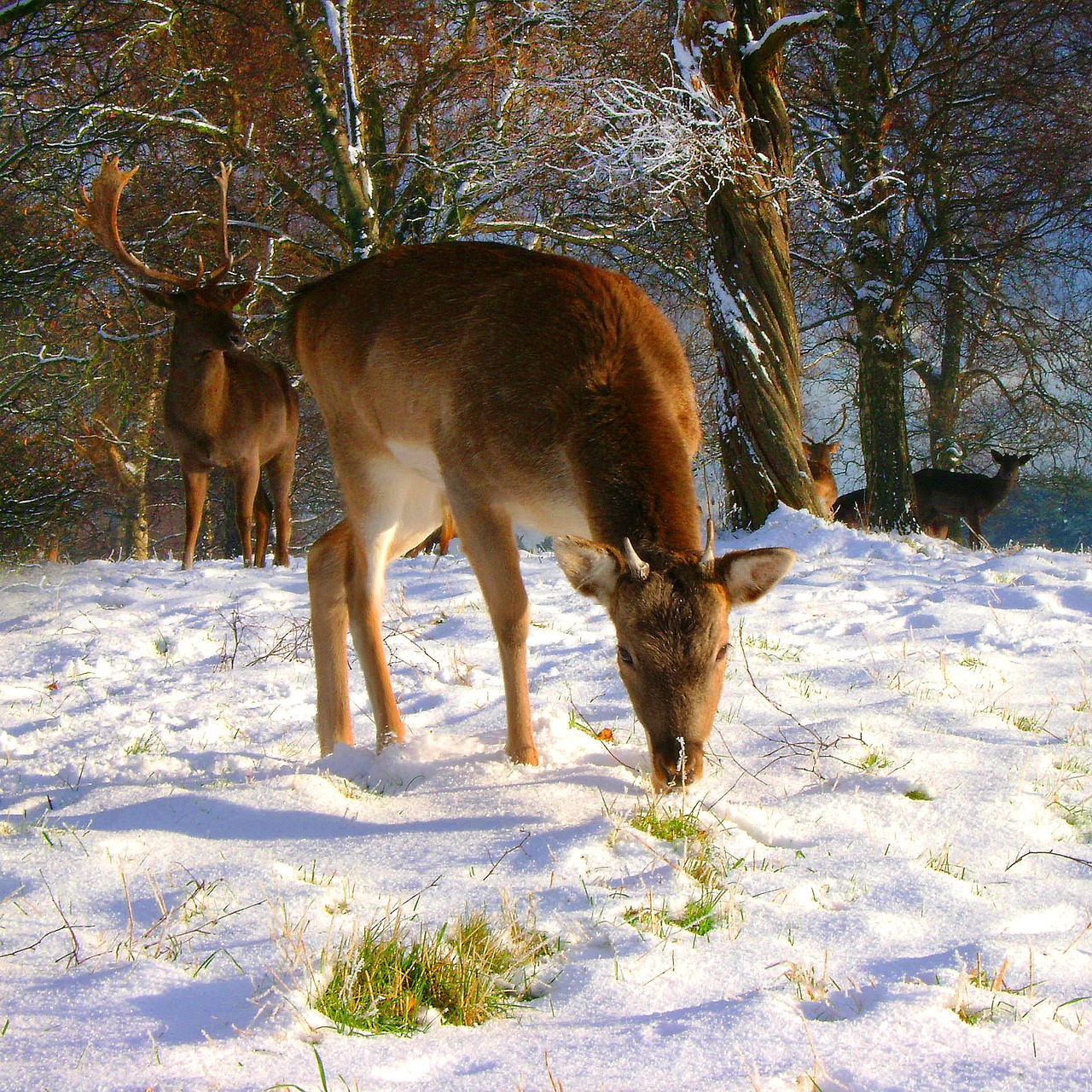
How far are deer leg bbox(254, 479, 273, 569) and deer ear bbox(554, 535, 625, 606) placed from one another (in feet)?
30.3

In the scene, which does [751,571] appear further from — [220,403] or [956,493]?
[956,493]

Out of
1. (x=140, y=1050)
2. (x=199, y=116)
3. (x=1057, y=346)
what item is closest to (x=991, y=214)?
(x=1057, y=346)

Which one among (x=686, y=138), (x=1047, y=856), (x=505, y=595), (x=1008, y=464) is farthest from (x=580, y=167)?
(x=1008, y=464)

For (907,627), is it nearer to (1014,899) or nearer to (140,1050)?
(1014,899)

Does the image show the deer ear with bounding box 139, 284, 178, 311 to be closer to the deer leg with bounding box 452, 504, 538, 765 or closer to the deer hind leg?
the deer hind leg

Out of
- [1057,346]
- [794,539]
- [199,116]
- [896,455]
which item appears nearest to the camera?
[794,539]

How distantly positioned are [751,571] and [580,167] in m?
9.39

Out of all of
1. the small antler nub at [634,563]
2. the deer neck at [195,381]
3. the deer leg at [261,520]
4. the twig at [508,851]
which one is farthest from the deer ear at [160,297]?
the twig at [508,851]

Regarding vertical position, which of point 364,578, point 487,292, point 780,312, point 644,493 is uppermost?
point 780,312

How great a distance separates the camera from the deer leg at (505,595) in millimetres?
3934

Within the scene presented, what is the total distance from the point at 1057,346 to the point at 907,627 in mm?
14929

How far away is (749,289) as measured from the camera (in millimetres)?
10023

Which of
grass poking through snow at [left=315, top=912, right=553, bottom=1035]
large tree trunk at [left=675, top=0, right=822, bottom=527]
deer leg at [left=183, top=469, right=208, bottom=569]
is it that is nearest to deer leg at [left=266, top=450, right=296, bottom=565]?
deer leg at [left=183, top=469, right=208, bottom=569]

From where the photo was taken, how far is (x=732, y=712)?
4.46m
